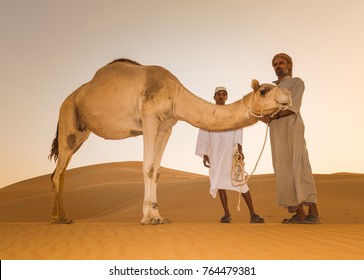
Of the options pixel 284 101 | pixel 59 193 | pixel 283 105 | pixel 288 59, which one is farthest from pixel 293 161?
pixel 59 193

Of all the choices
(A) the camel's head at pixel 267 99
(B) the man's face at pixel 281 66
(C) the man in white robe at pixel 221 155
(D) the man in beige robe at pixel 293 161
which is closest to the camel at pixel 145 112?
(A) the camel's head at pixel 267 99

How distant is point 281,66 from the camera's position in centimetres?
802

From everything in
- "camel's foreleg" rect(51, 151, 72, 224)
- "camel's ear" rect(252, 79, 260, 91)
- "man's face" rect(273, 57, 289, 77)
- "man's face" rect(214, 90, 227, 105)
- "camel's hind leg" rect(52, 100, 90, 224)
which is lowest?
"camel's foreleg" rect(51, 151, 72, 224)

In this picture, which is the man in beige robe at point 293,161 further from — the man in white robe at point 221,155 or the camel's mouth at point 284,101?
the man in white robe at point 221,155

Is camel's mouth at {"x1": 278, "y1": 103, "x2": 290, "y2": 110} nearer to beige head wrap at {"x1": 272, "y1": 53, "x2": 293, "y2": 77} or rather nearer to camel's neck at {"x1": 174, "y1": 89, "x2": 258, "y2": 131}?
camel's neck at {"x1": 174, "y1": 89, "x2": 258, "y2": 131}

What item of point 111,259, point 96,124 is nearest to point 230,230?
point 111,259

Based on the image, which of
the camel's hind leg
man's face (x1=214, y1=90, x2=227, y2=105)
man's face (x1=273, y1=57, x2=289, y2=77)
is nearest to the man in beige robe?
man's face (x1=273, y1=57, x2=289, y2=77)

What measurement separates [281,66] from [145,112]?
2.57 m

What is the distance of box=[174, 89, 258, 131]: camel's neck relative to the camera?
7.23 metres

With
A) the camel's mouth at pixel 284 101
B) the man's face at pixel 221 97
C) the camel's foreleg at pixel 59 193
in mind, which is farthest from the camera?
the man's face at pixel 221 97

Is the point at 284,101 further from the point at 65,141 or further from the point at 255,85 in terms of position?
the point at 65,141

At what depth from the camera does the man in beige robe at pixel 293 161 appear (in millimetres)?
7570

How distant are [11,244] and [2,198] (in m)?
29.3

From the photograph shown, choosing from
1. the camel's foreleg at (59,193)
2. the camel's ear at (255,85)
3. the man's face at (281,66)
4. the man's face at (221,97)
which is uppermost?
the man's face at (281,66)
